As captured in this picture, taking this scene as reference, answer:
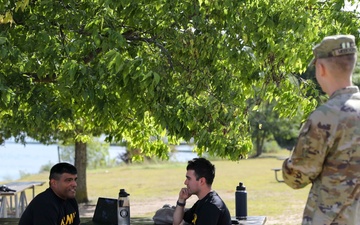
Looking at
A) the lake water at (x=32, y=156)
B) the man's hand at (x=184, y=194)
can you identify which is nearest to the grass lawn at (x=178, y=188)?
the man's hand at (x=184, y=194)

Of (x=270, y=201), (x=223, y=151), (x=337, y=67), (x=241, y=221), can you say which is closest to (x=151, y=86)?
(x=223, y=151)

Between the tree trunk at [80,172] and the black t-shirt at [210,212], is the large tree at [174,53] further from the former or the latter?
the tree trunk at [80,172]

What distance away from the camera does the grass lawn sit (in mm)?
21875

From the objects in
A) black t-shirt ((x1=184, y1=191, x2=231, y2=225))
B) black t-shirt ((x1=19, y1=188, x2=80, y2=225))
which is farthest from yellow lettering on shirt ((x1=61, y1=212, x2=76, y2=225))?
black t-shirt ((x1=184, y1=191, x2=231, y2=225))

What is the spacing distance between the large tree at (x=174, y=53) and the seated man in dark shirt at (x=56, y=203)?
0.83 metres

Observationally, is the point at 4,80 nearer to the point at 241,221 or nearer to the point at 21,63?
the point at 21,63

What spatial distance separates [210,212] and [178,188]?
22524 millimetres

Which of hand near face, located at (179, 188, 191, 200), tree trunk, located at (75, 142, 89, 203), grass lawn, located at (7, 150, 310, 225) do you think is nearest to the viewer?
hand near face, located at (179, 188, 191, 200)

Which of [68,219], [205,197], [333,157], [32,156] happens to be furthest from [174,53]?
[32,156]

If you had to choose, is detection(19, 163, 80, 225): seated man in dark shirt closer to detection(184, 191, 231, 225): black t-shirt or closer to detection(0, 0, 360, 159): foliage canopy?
detection(0, 0, 360, 159): foliage canopy

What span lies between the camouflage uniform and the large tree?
3550mm

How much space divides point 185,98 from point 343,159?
393cm

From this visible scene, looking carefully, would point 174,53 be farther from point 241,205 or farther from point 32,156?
point 32,156

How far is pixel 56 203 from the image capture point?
23.1 feet
